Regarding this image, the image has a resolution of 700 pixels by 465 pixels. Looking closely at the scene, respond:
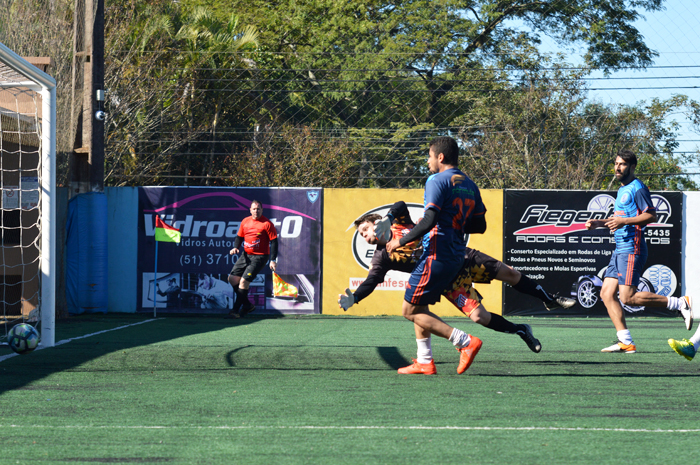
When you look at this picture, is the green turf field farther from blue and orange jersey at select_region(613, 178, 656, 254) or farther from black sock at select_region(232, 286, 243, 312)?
black sock at select_region(232, 286, 243, 312)

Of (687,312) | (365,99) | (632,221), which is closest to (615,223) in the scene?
(632,221)

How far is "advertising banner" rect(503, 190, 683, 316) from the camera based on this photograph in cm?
1244

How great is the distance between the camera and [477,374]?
6.04 metres

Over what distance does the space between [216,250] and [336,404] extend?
27.3ft

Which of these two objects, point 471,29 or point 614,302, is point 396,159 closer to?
point 471,29

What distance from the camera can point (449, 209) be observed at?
5629mm

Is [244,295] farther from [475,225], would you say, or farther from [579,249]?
[475,225]

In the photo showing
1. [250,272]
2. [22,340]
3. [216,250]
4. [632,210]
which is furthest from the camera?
[216,250]

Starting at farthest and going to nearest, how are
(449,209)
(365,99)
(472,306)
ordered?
(365,99)
(472,306)
(449,209)

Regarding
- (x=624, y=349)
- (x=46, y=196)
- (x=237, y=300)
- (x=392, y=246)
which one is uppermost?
(x=46, y=196)

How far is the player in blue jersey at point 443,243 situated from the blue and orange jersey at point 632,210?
8.01 feet

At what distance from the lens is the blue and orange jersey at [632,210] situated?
7334mm

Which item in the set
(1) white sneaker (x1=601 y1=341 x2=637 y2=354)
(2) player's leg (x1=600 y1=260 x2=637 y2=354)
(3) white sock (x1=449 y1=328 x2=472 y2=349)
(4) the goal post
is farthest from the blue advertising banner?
(3) white sock (x1=449 y1=328 x2=472 y2=349)

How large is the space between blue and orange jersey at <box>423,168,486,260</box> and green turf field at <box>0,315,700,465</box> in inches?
42.7
